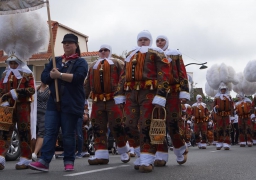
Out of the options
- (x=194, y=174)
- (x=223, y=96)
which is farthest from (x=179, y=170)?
(x=223, y=96)

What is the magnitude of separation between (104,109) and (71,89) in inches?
77.0

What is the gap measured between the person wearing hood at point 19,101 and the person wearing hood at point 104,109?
1.44 metres

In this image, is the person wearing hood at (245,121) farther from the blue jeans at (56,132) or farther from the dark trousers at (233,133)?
the blue jeans at (56,132)

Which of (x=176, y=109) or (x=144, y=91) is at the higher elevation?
(x=144, y=91)

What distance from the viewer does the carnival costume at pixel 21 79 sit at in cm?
816

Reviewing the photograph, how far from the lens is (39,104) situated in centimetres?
1166

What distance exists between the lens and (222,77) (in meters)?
18.4

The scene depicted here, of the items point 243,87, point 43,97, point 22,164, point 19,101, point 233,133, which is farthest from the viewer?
point 233,133

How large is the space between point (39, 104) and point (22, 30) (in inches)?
143

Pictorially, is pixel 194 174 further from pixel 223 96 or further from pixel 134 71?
pixel 223 96

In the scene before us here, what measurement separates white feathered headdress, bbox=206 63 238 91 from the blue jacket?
11219mm

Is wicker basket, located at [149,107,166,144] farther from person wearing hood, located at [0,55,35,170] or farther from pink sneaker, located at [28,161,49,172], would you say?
person wearing hood, located at [0,55,35,170]

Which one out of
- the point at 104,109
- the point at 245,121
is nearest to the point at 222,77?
the point at 245,121

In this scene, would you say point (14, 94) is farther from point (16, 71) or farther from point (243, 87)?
point (243, 87)
